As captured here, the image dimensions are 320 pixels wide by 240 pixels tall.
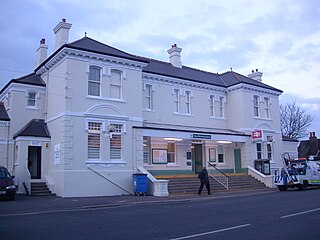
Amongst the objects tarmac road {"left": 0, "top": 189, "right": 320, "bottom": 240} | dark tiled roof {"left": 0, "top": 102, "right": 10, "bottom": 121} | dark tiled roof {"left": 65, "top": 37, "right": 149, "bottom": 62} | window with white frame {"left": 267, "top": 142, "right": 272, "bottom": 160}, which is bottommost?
tarmac road {"left": 0, "top": 189, "right": 320, "bottom": 240}

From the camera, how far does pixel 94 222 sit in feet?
36.8

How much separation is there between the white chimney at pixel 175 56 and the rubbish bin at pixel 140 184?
536 inches

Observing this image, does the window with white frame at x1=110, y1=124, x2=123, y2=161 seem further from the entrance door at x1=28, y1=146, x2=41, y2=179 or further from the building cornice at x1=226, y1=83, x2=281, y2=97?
the building cornice at x1=226, y1=83, x2=281, y2=97

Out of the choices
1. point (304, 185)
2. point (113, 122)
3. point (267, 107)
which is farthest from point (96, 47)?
point (267, 107)

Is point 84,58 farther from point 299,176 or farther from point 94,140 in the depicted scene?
point 299,176

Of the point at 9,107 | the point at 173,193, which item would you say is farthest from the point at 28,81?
the point at 173,193

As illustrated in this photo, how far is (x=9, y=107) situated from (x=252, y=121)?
65.7ft

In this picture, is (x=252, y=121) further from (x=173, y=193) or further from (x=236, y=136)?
(x=173, y=193)

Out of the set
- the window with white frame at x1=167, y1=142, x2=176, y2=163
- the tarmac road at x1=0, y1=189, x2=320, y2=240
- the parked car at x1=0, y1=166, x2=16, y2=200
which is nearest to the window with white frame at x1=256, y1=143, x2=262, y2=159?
the window with white frame at x1=167, y1=142, x2=176, y2=163

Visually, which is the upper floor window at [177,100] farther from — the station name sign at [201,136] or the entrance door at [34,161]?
the entrance door at [34,161]

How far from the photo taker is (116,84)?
23.9 metres

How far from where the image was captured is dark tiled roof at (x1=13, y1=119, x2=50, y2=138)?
23.4m

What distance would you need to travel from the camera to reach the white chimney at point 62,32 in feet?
82.8

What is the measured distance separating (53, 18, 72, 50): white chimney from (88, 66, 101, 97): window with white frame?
3.80m
